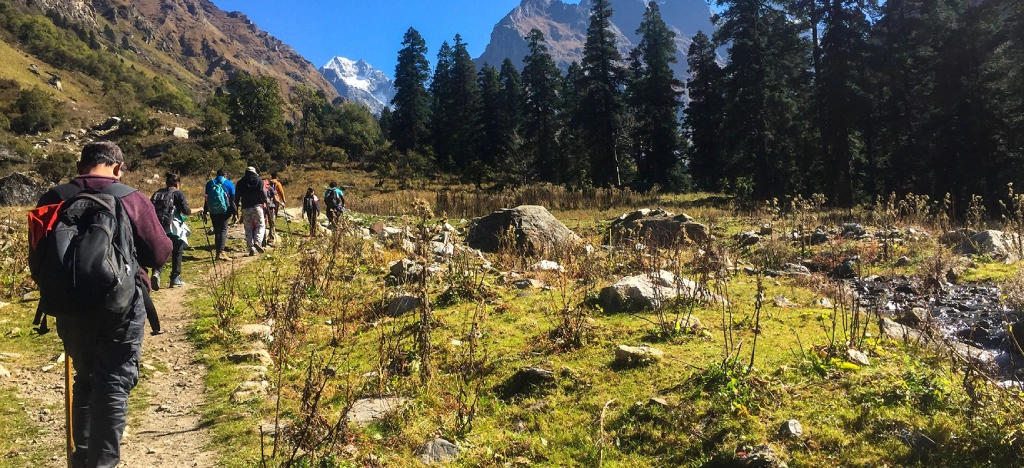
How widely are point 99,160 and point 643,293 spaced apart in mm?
5212

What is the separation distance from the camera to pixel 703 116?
3766 cm

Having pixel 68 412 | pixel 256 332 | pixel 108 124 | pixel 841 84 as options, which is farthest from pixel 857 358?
pixel 108 124

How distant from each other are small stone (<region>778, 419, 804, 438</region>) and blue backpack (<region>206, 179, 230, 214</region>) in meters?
9.17

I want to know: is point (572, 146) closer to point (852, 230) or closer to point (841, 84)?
point (841, 84)

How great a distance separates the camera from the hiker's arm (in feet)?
10.2

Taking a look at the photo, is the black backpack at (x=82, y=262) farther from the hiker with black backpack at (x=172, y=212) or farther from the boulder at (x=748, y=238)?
the boulder at (x=748, y=238)

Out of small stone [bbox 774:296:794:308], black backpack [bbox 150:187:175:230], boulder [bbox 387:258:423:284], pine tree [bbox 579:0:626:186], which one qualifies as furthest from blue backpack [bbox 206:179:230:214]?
pine tree [bbox 579:0:626:186]

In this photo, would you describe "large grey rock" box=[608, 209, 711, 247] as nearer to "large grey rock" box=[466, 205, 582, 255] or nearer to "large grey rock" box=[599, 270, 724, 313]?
"large grey rock" box=[466, 205, 582, 255]

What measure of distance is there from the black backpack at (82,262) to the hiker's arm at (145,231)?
0.17 m

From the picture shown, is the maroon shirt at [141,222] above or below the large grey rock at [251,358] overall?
above

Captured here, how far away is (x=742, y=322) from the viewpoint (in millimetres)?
5520

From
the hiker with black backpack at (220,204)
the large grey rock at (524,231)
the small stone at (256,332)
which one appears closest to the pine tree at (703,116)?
the large grey rock at (524,231)

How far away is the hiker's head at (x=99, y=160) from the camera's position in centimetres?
313

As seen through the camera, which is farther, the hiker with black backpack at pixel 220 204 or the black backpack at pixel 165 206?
the hiker with black backpack at pixel 220 204
